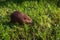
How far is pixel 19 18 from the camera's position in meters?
6.60

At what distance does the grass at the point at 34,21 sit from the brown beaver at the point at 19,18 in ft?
0.37

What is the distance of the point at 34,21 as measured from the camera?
676 cm

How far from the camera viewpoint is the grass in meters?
6.32

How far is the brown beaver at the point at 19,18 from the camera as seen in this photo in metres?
6.58

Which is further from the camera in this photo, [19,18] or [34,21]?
[34,21]

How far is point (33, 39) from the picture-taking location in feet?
20.8

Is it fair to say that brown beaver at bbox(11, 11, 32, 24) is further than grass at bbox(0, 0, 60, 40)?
Yes

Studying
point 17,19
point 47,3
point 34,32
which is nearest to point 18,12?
point 17,19

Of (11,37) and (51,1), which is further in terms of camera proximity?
(51,1)

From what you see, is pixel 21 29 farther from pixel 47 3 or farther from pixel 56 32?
pixel 47 3

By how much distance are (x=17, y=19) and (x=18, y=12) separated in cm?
19

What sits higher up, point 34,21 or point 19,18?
point 19,18

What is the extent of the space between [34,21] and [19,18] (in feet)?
1.33

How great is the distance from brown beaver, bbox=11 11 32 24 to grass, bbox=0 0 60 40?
114 mm
